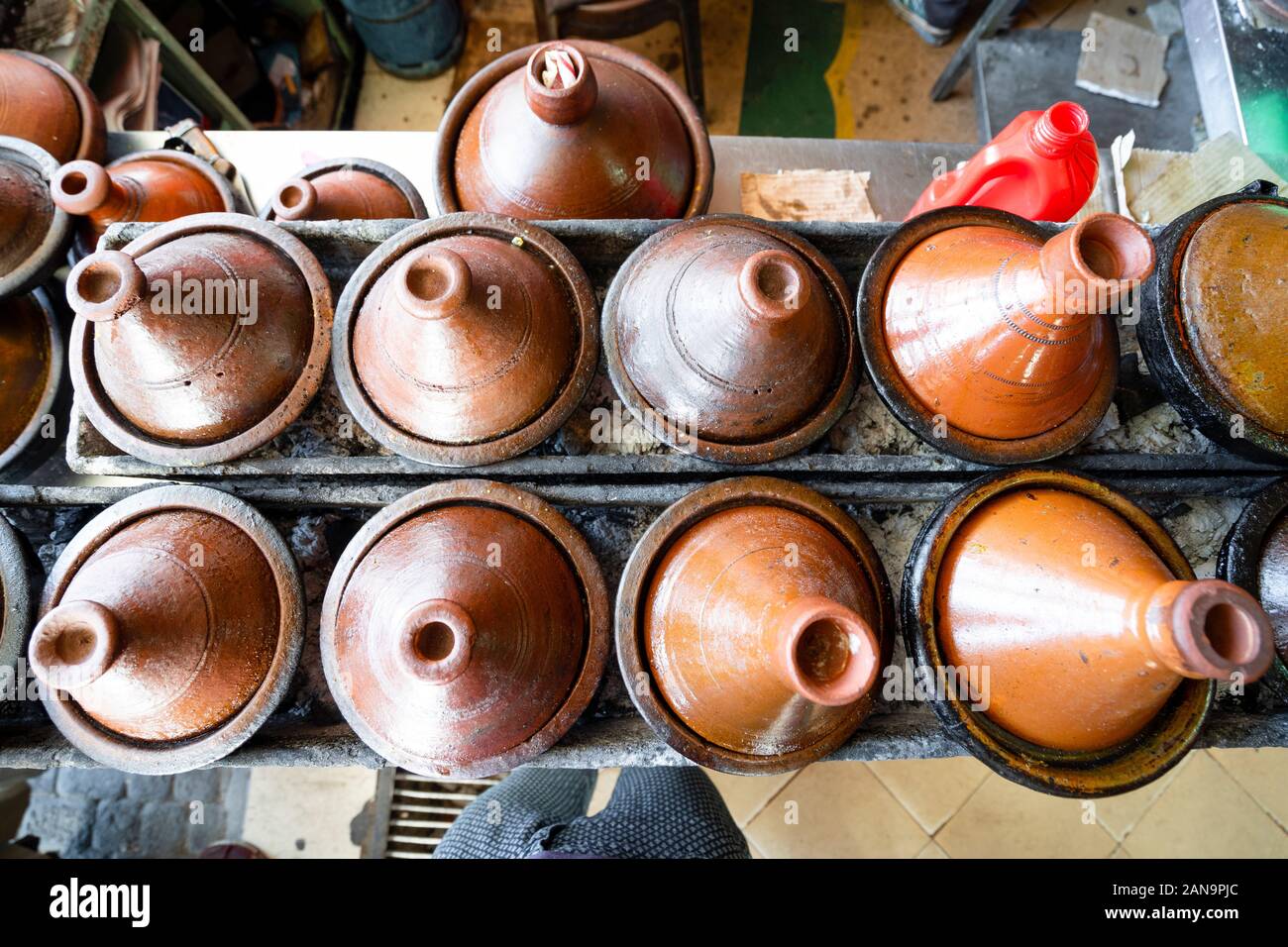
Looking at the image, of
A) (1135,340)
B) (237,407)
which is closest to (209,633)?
(237,407)

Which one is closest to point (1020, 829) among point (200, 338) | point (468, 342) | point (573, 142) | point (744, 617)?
point (744, 617)

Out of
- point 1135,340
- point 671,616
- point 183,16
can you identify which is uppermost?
point 183,16

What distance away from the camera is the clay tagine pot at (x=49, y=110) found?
207 cm

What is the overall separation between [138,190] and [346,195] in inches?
22.1

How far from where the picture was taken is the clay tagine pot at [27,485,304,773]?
4.38 feet

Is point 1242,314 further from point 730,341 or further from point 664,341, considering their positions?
point 664,341

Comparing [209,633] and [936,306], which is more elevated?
[936,306]

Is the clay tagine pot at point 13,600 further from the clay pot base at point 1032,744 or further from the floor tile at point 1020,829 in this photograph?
the floor tile at point 1020,829

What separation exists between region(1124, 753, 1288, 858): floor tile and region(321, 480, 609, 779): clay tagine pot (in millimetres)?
2779

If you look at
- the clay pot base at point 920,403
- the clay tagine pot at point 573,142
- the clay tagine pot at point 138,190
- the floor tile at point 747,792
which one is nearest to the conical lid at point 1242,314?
the clay pot base at point 920,403

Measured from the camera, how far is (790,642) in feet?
3.61

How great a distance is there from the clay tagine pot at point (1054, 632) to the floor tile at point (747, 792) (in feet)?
5.78

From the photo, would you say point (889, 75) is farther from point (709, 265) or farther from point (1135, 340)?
point (709, 265)
